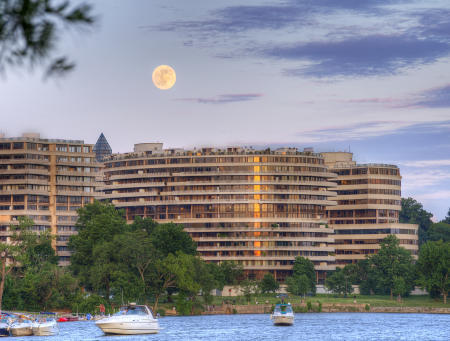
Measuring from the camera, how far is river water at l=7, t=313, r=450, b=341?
143125 mm

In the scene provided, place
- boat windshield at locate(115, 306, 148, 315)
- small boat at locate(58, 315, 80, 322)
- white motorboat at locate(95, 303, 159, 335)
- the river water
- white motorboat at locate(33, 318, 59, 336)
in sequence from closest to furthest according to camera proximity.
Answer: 1. white motorboat at locate(95, 303, 159, 335)
2. white motorboat at locate(33, 318, 59, 336)
3. boat windshield at locate(115, 306, 148, 315)
4. the river water
5. small boat at locate(58, 315, 80, 322)

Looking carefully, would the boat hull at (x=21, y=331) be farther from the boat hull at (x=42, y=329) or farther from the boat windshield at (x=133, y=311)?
the boat windshield at (x=133, y=311)

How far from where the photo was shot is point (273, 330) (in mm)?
162125

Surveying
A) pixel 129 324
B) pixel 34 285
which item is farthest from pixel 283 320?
pixel 34 285

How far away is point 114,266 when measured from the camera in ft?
610

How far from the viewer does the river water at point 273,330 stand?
143m

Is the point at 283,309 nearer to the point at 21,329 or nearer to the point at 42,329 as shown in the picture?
the point at 42,329

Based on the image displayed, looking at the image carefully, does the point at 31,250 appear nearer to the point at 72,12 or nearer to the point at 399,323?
the point at 399,323

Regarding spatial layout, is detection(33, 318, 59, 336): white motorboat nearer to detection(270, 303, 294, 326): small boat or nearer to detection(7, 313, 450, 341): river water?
detection(7, 313, 450, 341): river water

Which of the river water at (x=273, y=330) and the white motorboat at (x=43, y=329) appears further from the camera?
the river water at (x=273, y=330)

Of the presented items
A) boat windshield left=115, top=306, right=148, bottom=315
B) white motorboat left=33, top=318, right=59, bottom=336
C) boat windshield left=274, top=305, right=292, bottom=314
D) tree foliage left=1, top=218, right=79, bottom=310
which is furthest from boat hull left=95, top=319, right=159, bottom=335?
boat windshield left=274, top=305, right=292, bottom=314

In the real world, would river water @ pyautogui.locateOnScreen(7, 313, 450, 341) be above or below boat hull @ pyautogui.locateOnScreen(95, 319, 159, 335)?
below

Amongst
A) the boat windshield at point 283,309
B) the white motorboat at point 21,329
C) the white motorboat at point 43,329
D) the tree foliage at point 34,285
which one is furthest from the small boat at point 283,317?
the white motorboat at point 21,329

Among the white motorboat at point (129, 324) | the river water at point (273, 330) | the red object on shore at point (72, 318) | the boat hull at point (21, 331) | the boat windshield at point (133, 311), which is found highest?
the boat windshield at point (133, 311)
